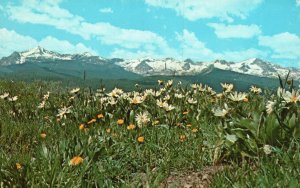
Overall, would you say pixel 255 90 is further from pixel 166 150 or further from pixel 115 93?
pixel 166 150

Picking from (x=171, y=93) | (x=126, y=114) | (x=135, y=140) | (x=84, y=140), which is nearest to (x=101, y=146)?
(x=84, y=140)

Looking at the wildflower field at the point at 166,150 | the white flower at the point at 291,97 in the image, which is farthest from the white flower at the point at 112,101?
the white flower at the point at 291,97

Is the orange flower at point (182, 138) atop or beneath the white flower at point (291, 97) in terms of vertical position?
beneath

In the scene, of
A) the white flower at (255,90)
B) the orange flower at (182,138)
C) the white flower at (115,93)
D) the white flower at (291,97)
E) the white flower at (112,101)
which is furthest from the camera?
the white flower at (255,90)

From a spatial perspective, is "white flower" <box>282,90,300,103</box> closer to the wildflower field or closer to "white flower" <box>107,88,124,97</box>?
the wildflower field

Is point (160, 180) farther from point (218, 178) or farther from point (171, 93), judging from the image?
point (171, 93)

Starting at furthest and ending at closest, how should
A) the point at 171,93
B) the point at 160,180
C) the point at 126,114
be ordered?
the point at 171,93 → the point at 126,114 → the point at 160,180

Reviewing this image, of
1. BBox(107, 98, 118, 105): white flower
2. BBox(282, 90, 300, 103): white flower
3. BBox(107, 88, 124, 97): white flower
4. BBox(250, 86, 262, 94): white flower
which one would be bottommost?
BBox(107, 98, 118, 105): white flower

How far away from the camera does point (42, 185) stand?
13.6 ft

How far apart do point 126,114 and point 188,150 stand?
250 cm

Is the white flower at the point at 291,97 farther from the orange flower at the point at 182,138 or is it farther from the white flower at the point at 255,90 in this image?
the white flower at the point at 255,90

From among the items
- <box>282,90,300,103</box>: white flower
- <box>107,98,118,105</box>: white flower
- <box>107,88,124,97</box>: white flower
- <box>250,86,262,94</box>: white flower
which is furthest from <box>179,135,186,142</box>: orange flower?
<box>250,86,262,94</box>: white flower

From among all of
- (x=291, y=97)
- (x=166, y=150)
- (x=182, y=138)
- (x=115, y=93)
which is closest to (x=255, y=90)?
(x=115, y=93)

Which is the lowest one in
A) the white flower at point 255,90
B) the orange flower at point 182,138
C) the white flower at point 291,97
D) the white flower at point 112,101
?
the orange flower at point 182,138
